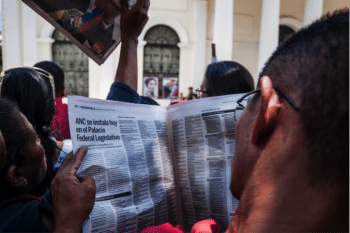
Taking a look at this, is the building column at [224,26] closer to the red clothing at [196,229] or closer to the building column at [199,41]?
the building column at [199,41]

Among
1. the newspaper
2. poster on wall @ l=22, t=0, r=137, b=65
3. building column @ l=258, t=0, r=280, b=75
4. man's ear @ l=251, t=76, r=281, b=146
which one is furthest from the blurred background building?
man's ear @ l=251, t=76, r=281, b=146

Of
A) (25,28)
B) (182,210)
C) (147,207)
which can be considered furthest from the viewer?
(25,28)

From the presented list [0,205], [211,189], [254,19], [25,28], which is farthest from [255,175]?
[254,19]

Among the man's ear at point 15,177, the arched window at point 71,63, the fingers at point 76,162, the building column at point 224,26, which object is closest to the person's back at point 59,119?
the man's ear at point 15,177

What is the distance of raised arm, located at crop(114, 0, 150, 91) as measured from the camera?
0.97m

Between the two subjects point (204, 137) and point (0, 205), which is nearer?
point (0, 205)

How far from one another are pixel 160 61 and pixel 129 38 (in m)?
→ 8.62

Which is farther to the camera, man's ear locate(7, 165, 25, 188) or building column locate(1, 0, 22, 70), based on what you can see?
building column locate(1, 0, 22, 70)

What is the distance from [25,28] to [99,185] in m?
9.45

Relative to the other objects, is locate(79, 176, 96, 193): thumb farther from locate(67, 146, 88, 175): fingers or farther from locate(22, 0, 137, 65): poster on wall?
locate(22, 0, 137, 65): poster on wall

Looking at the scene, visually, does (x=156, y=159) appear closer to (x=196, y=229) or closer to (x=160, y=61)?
(x=196, y=229)

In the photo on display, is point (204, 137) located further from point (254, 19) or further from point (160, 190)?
point (254, 19)

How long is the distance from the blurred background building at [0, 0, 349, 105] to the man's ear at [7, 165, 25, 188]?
7.97 metres

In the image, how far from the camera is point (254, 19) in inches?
390
